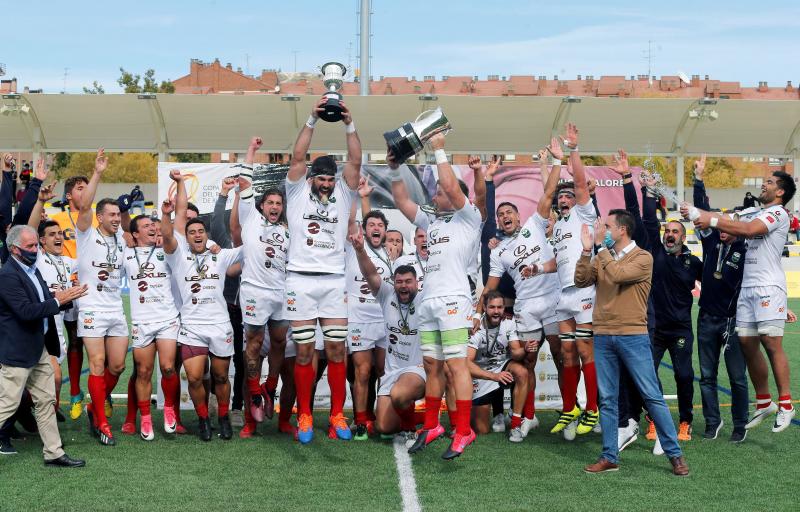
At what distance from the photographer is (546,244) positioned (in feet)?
28.9

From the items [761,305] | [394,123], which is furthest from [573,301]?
[394,123]

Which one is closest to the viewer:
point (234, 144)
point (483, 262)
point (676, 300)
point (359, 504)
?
point (359, 504)

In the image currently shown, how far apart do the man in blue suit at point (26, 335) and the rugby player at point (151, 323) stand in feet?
3.45

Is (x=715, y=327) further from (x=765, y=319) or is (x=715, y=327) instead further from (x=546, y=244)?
(x=546, y=244)

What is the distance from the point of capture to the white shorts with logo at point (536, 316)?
8.63m

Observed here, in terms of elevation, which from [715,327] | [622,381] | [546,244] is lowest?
[622,381]

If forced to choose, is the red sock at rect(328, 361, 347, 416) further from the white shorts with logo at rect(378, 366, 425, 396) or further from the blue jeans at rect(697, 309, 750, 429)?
the blue jeans at rect(697, 309, 750, 429)

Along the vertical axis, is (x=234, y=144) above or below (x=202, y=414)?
above

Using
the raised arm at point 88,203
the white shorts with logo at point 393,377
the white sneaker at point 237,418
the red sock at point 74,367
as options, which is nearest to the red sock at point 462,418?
the white shorts with logo at point 393,377

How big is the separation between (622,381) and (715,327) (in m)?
1.02

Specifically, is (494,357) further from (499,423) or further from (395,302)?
(395,302)

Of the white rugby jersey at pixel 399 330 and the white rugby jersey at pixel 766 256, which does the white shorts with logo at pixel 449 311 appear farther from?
the white rugby jersey at pixel 766 256

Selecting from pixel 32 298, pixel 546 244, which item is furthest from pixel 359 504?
pixel 546 244

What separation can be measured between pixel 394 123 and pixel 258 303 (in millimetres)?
12481
